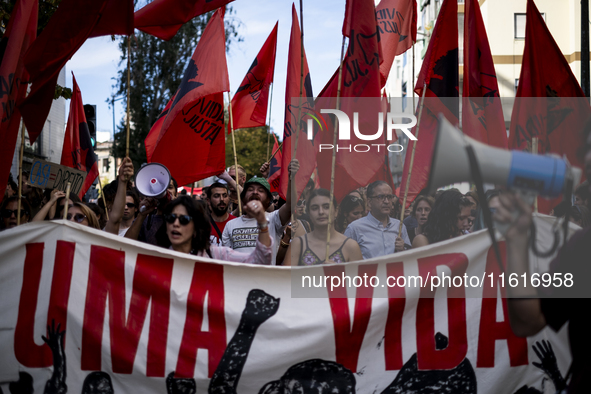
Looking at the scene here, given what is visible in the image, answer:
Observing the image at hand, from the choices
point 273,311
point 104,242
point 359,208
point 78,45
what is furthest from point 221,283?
point 359,208

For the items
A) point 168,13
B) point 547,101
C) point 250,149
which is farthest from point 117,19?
point 250,149

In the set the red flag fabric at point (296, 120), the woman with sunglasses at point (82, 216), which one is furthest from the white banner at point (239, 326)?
the red flag fabric at point (296, 120)

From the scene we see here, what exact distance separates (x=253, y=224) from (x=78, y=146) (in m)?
3.11

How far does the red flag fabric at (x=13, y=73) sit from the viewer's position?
4.62m

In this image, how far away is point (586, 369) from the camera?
6.81 ft

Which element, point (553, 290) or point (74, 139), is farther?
point (74, 139)

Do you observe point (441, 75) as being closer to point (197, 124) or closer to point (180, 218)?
point (197, 124)

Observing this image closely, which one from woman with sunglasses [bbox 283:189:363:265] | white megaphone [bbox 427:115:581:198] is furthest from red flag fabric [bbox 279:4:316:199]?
white megaphone [bbox 427:115:581:198]

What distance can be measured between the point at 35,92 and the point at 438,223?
333cm

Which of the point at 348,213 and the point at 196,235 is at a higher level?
the point at 348,213

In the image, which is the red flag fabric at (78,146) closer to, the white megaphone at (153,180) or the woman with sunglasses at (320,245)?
the white megaphone at (153,180)

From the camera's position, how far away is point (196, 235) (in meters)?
4.08

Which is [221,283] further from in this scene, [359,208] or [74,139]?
[74,139]

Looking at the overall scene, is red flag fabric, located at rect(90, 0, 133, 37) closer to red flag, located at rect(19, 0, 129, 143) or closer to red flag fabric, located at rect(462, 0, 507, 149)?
red flag, located at rect(19, 0, 129, 143)
